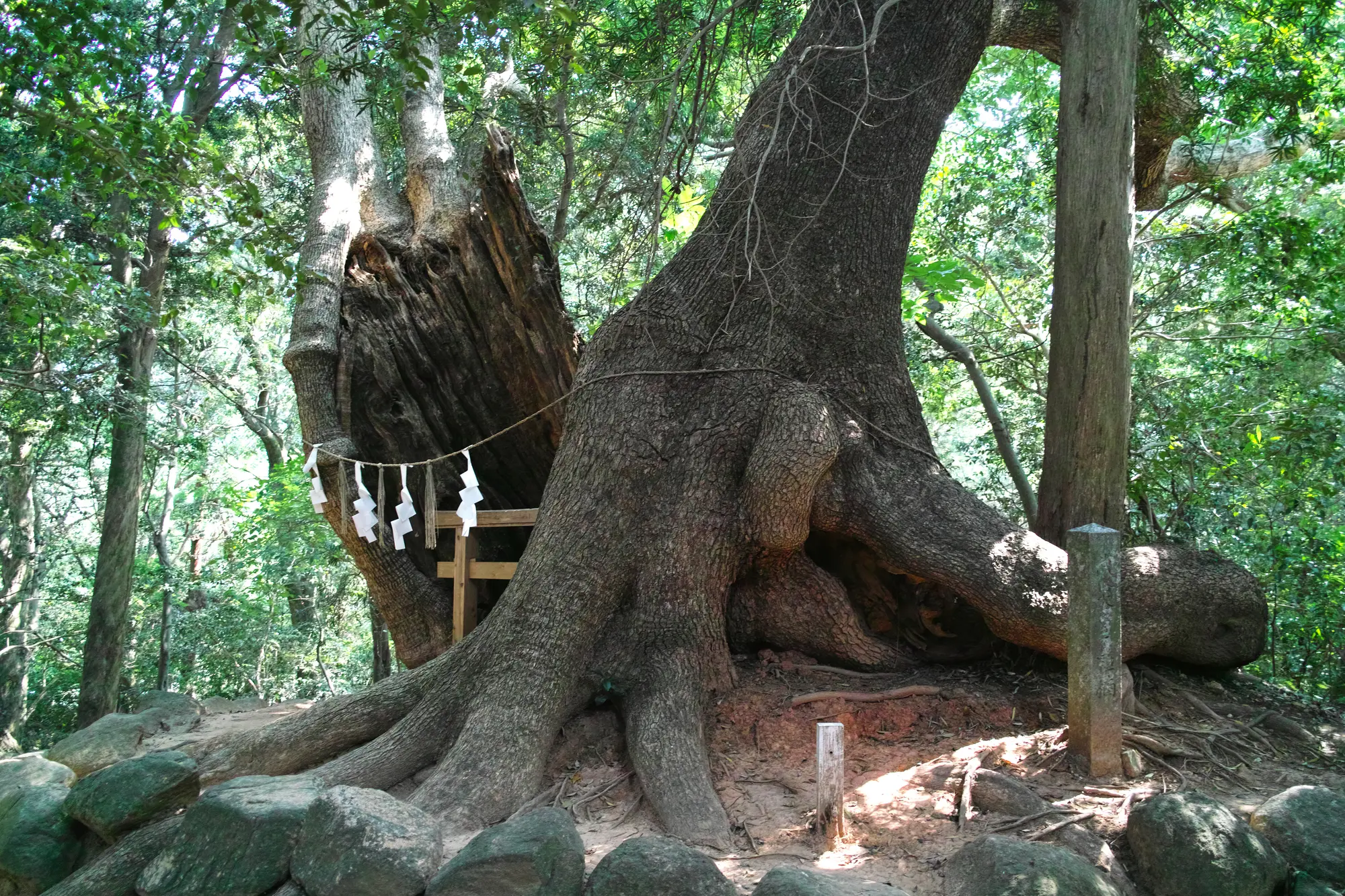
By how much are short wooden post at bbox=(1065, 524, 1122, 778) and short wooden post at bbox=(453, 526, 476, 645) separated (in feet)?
12.1

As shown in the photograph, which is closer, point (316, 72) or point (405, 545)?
point (316, 72)

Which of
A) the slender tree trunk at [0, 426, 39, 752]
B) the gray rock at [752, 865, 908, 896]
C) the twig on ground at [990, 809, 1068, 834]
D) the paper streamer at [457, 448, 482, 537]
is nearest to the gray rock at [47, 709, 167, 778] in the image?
the paper streamer at [457, 448, 482, 537]

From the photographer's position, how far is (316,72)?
5.95m

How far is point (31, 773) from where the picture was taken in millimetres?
4656

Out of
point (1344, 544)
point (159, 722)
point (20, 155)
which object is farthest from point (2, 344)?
point (1344, 544)

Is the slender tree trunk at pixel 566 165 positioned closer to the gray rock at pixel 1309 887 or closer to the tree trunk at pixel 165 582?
the gray rock at pixel 1309 887

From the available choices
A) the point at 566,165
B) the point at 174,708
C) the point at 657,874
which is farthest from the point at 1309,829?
the point at 566,165

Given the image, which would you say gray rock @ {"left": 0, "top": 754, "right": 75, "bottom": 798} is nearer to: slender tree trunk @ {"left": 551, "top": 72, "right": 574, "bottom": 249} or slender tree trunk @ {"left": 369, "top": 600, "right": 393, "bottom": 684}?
slender tree trunk @ {"left": 551, "top": 72, "right": 574, "bottom": 249}

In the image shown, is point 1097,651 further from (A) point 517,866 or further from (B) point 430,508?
(B) point 430,508

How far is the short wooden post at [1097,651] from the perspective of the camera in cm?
378

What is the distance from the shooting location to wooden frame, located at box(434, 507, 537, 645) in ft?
19.2

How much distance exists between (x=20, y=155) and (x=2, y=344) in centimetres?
208

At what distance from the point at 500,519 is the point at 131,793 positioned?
8.28 feet

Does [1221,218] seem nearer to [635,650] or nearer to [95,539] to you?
[635,650]
